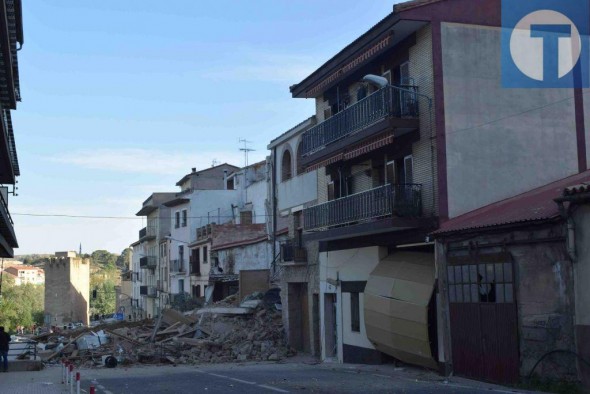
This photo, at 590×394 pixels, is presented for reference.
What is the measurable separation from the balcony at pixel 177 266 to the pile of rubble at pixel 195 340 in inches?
1071

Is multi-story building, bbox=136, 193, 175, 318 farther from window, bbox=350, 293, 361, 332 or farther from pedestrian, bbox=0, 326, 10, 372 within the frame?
window, bbox=350, 293, 361, 332

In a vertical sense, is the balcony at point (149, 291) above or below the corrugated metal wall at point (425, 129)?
below

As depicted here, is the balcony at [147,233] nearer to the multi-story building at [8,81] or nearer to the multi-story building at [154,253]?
the multi-story building at [154,253]

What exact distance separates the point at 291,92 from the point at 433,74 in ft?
36.0

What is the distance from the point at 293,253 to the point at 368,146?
1006cm

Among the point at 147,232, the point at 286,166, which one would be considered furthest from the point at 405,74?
the point at 147,232

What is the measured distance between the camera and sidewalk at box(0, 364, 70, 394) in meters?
20.4

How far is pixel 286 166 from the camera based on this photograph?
119 feet

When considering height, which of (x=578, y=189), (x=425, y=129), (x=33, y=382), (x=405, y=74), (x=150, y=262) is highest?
(x=405, y=74)

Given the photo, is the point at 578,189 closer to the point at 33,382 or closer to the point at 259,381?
the point at 259,381

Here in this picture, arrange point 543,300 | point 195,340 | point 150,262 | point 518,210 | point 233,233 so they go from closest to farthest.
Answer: point 543,300, point 518,210, point 195,340, point 233,233, point 150,262

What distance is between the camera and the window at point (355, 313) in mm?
27156

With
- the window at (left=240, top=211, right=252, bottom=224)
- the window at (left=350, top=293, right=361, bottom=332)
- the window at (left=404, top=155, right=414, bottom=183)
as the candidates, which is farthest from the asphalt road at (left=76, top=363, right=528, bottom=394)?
the window at (left=240, top=211, right=252, bottom=224)

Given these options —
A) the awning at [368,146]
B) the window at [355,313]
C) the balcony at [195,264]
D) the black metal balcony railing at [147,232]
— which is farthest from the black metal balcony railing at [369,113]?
the black metal balcony railing at [147,232]
